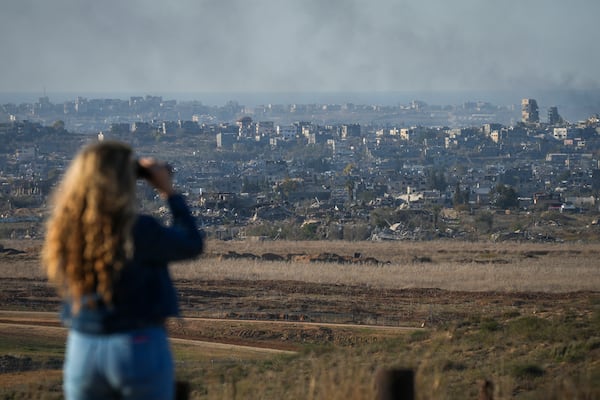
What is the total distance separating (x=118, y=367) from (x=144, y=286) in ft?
1.05

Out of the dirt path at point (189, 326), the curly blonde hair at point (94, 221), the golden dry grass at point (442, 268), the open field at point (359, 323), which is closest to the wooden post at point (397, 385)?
the open field at point (359, 323)

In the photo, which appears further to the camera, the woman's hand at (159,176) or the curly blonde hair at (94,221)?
the woman's hand at (159,176)

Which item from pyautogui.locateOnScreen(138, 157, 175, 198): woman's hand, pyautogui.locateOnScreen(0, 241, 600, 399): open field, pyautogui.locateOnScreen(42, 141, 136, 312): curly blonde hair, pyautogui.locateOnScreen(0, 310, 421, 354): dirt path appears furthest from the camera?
pyautogui.locateOnScreen(0, 310, 421, 354): dirt path

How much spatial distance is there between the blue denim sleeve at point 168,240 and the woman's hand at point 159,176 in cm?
12

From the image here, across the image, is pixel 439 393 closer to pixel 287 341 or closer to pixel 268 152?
pixel 287 341

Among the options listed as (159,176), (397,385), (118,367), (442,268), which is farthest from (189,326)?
(118,367)

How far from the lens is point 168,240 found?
3.84 meters

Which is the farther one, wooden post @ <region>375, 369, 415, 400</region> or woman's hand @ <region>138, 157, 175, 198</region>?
wooden post @ <region>375, 369, 415, 400</region>

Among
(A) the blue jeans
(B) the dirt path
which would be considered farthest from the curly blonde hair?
(B) the dirt path

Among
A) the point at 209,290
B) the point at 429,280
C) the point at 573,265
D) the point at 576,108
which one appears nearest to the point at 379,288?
the point at 429,280

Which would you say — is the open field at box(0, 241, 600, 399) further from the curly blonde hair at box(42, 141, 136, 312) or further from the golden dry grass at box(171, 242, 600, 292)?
the curly blonde hair at box(42, 141, 136, 312)

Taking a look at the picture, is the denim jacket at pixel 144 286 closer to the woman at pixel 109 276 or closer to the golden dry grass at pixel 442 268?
the woman at pixel 109 276

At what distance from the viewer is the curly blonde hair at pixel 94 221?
143 inches

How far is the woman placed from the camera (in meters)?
3.66
